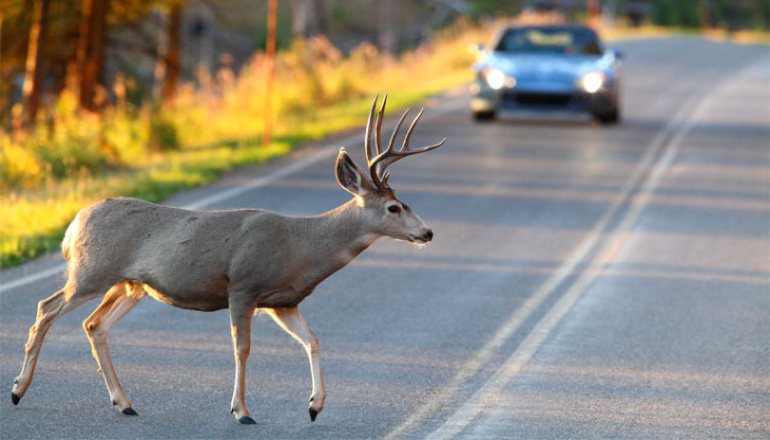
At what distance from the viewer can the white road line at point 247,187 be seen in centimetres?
1083

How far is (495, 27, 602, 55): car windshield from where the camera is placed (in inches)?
928

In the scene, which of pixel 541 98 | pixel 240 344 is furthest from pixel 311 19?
pixel 240 344

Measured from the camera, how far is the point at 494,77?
2252cm

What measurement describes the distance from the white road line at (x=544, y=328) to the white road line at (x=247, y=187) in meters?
4.07

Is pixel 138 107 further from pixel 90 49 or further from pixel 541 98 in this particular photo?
pixel 541 98

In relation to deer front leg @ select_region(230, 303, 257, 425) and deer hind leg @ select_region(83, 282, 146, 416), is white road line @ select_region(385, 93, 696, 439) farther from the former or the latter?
deer hind leg @ select_region(83, 282, 146, 416)

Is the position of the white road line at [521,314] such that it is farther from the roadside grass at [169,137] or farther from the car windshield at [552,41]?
the car windshield at [552,41]

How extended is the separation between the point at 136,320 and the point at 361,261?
315cm

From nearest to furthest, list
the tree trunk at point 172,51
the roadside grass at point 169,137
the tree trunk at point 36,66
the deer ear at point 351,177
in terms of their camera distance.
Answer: the deer ear at point 351,177 < the roadside grass at point 169,137 < the tree trunk at point 36,66 < the tree trunk at point 172,51

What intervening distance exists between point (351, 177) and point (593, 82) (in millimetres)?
15949

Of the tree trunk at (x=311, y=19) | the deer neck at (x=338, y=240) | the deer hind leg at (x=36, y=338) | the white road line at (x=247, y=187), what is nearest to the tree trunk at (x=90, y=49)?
the white road line at (x=247, y=187)

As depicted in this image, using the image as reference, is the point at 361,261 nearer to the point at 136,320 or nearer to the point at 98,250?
the point at 136,320

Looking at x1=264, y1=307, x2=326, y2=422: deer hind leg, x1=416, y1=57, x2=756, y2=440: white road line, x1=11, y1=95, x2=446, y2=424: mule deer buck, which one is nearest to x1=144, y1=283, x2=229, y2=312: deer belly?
x1=11, y1=95, x2=446, y2=424: mule deer buck

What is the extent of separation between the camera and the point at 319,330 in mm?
9516
